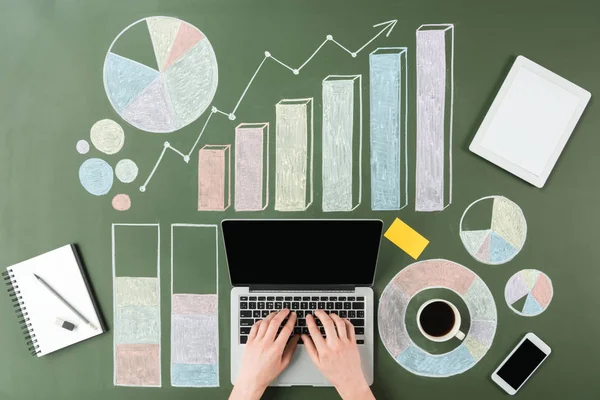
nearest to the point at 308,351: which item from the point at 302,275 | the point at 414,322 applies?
the point at 302,275

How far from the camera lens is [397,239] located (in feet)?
3.44

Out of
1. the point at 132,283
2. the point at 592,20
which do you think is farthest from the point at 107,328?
the point at 592,20

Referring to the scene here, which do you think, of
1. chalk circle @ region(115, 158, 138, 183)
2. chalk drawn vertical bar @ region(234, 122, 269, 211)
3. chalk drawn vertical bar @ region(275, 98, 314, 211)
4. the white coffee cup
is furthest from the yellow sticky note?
chalk circle @ region(115, 158, 138, 183)

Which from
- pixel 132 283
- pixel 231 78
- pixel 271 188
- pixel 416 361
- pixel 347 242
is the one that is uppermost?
pixel 231 78

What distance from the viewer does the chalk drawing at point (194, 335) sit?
106 cm

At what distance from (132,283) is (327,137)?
2.10 ft

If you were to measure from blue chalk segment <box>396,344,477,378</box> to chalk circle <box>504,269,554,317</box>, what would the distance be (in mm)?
174

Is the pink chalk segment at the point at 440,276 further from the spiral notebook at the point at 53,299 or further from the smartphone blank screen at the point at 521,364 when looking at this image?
the spiral notebook at the point at 53,299

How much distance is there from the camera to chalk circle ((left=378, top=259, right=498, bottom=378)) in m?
1.04

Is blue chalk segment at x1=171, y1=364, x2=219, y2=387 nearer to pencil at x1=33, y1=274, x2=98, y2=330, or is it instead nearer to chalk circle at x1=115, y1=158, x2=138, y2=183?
pencil at x1=33, y1=274, x2=98, y2=330

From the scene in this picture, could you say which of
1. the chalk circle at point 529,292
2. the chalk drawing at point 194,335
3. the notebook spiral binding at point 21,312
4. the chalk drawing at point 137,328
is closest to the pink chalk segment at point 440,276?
the chalk circle at point 529,292

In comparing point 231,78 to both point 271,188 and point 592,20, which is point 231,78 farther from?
point 592,20

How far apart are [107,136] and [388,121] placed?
28.9 inches

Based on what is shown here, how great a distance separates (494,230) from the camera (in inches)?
41.2
